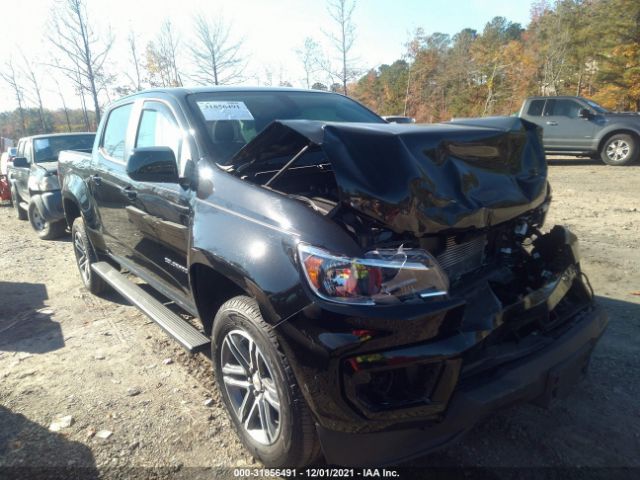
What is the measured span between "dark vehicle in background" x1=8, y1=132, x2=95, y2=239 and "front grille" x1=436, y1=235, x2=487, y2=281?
650cm

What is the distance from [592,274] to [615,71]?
2364 centimetres

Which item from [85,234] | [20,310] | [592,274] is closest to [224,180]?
[85,234]

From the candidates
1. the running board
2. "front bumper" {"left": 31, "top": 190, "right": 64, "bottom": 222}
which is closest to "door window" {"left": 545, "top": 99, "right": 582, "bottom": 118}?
"front bumper" {"left": 31, "top": 190, "right": 64, "bottom": 222}

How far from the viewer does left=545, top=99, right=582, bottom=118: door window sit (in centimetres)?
1271

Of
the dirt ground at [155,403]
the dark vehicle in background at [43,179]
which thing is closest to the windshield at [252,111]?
the dirt ground at [155,403]

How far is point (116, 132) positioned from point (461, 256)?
3.31 meters

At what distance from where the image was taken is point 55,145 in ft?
28.1

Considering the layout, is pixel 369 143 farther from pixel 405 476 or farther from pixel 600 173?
pixel 600 173

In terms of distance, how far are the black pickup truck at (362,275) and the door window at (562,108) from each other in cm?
1188

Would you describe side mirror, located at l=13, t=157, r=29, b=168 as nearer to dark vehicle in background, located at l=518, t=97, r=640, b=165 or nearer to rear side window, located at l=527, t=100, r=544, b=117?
dark vehicle in background, located at l=518, t=97, r=640, b=165

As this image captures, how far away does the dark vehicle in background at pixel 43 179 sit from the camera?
7.28m

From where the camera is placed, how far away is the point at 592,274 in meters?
4.48

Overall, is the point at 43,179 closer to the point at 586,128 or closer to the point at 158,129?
the point at 158,129

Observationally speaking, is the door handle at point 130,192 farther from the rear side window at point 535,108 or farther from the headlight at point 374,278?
the rear side window at point 535,108
